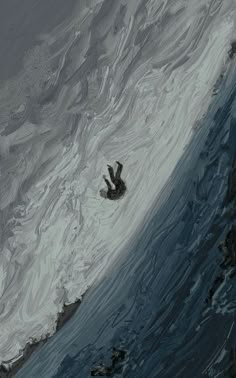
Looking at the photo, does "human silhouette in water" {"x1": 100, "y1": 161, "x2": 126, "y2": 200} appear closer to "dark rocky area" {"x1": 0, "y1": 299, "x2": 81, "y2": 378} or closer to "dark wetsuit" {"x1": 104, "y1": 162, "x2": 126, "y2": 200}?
"dark wetsuit" {"x1": 104, "y1": 162, "x2": 126, "y2": 200}

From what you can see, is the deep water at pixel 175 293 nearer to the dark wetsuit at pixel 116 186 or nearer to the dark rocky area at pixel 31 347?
the dark rocky area at pixel 31 347

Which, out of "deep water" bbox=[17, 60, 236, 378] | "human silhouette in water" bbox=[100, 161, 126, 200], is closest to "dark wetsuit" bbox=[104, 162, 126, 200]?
"human silhouette in water" bbox=[100, 161, 126, 200]

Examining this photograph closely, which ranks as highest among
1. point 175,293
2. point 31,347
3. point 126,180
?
point 126,180

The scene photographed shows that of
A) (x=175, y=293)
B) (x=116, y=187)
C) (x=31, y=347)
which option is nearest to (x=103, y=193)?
(x=116, y=187)

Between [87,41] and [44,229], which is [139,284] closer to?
[44,229]

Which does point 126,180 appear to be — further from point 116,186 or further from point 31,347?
point 31,347

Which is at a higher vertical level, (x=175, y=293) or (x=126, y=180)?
(x=126, y=180)

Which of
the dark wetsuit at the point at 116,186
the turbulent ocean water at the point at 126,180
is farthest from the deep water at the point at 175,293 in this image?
the dark wetsuit at the point at 116,186

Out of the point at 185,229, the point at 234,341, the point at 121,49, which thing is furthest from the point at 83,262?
the point at 121,49
